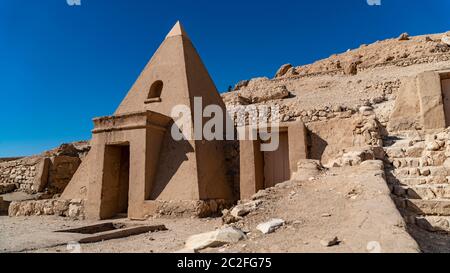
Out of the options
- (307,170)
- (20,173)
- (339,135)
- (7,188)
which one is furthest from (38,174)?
(339,135)

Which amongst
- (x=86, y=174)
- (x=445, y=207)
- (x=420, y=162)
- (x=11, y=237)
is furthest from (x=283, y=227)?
(x=86, y=174)

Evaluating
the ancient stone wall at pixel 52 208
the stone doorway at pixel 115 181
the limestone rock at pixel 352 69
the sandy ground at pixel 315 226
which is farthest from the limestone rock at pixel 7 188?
the limestone rock at pixel 352 69

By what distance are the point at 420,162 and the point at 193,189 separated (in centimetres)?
476

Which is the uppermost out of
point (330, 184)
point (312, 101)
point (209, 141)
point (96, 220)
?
point (312, 101)

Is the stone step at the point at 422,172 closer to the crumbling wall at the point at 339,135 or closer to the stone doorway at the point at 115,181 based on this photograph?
the crumbling wall at the point at 339,135

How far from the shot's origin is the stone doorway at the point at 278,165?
27.9 ft

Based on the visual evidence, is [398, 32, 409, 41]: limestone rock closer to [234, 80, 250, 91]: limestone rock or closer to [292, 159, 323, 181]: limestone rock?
[234, 80, 250, 91]: limestone rock

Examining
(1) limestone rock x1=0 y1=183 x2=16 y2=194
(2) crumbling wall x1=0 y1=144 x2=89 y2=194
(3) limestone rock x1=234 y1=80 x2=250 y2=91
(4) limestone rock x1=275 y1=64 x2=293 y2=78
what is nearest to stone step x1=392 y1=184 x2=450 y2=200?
(2) crumbling wall x1=0 y1=144 x2=89 y2=194

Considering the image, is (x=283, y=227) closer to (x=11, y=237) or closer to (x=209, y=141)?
(x=11, y=237)

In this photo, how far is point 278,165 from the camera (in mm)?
8602

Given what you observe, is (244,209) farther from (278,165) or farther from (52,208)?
(52,208)

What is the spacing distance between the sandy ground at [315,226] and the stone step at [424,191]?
0.38m

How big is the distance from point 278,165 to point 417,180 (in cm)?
414
